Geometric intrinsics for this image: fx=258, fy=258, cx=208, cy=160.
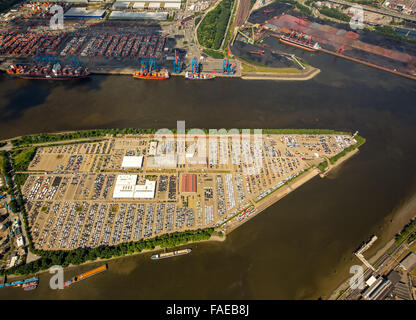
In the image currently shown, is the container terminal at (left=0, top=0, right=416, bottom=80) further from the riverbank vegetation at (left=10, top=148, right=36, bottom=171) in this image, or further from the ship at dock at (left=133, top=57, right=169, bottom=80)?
Answer: the riverbank vegetation at (left=10, top=148, right=36, bottom=171)

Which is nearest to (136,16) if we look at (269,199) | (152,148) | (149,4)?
(149,4)

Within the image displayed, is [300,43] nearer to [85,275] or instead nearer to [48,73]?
[48,73]

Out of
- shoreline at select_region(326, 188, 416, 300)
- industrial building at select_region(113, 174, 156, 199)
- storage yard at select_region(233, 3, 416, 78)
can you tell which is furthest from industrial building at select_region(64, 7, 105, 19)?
shoreline at select_region(326, 188, 416, 300)

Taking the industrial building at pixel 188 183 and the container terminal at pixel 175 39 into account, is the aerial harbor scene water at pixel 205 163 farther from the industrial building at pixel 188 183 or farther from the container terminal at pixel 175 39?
the container terminal at pixel 175 39

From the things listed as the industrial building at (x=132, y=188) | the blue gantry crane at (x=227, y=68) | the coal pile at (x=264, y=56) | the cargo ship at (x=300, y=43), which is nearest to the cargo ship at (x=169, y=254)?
the industrial building at (x=132, y=188)

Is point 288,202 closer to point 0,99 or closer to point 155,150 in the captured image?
point 155,150
